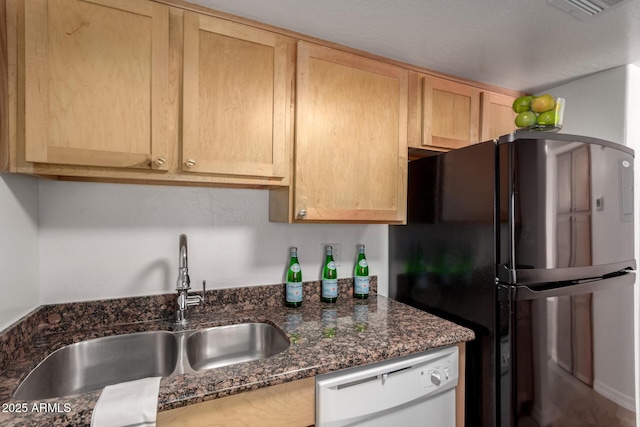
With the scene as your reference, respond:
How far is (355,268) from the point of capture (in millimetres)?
1794

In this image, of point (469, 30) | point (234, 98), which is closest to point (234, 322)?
point (234, 98)

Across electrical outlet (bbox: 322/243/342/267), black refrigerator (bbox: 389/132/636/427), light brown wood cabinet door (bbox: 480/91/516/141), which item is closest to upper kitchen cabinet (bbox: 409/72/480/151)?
light brown wood cabinet door (bbox: 480/91/516/141)

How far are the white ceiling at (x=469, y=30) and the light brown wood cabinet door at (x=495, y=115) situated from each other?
16cm

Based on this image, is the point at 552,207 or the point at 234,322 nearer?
the point at 552,207

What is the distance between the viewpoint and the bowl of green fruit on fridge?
4.64ft

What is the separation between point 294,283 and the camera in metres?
1.57

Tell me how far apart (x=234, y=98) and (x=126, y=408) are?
105 centimetres

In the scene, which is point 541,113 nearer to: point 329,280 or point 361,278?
point 361,278

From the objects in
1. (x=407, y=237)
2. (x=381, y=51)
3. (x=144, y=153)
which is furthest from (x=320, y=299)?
(x=381, y=51)

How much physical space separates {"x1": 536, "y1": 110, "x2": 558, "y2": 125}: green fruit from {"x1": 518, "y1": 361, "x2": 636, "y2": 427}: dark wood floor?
1027mm

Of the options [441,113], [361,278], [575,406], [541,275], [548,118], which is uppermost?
[441,113]

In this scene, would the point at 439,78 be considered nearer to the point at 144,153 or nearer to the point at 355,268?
the point at 355,268

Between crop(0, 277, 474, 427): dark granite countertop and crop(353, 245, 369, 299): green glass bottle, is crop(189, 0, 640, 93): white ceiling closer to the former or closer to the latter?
crop(353, 245, 369, 299): green glass bottle

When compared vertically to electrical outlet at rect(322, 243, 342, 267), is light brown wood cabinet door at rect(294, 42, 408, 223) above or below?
above
